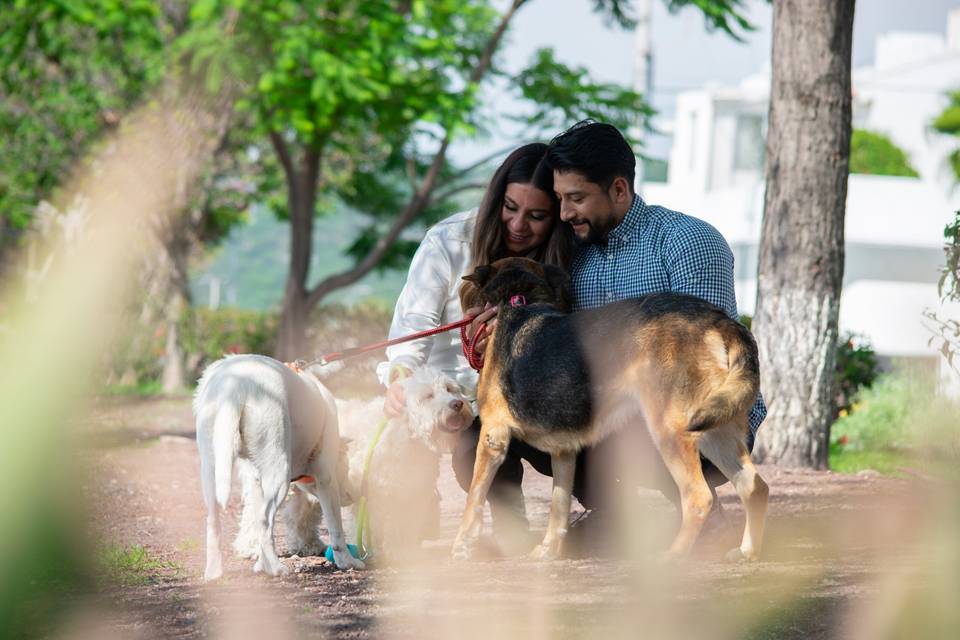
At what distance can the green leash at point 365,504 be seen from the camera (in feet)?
15.7

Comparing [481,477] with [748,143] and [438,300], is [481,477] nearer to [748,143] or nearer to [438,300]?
[438,300]

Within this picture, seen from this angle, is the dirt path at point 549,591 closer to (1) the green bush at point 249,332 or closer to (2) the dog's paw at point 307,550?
(2) the dog's paw at point 307,550

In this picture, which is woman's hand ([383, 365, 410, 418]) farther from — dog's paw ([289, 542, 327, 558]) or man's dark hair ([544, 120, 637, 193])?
man's dark hair ([544, 120, 637, 193])

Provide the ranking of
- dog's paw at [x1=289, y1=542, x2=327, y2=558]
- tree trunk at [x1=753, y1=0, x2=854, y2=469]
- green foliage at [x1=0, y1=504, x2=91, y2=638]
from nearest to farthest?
green foliage at [x1=0, y1=504, x2=91, y2=638] → dog's paw at [x1=289, y1=542, x2=327, y2=558] → tree trunk at [x1=753, y1=0, x2=854, y2=469]

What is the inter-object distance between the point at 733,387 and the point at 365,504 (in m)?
1.74

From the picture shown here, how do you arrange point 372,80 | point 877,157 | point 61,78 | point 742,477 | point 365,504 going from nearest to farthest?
point 742,477 < point 365,504 < point 372,80 < point 61,78 < point 877,157

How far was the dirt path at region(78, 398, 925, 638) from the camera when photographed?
332 cm

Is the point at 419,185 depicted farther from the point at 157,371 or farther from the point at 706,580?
the point at 706,580

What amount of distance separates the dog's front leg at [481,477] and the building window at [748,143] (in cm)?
4196

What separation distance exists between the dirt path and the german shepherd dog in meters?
0.29

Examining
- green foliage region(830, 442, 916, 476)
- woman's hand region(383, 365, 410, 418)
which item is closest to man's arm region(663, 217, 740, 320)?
woman's hand region(383, 365, 410, 418)

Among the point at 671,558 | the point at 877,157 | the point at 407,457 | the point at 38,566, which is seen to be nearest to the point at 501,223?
the point at 407,457

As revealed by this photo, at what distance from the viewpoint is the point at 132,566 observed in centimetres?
462

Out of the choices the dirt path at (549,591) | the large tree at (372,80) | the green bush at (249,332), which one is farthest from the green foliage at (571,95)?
the dirt path at (549,591)
